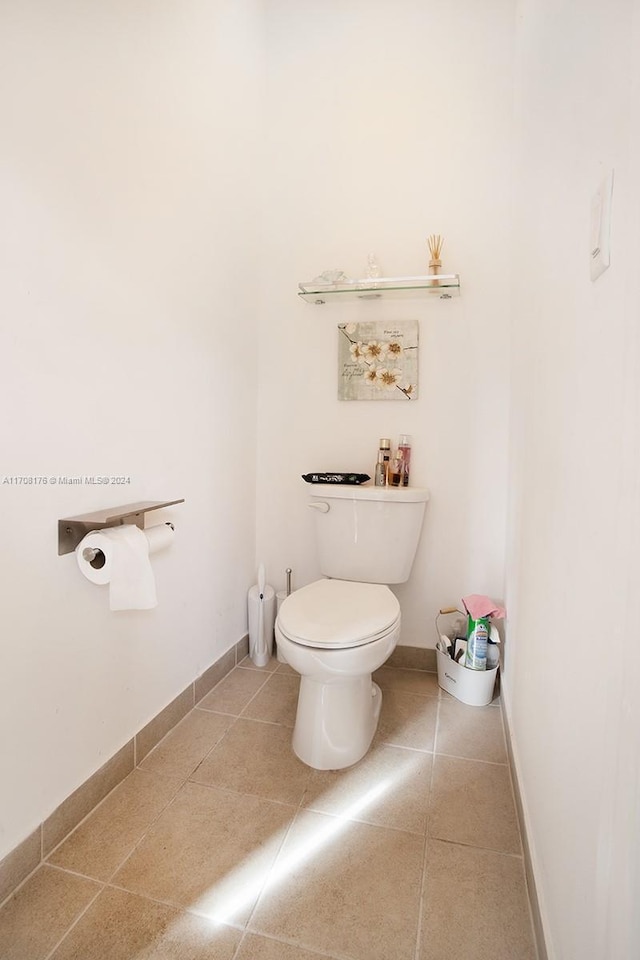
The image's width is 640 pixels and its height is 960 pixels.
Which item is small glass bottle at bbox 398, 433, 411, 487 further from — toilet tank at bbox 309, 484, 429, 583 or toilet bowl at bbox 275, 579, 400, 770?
toilet bowl at bbox 275, 579, 400, 770

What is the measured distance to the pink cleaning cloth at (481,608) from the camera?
176 cm

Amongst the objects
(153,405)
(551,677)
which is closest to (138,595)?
(153,405)

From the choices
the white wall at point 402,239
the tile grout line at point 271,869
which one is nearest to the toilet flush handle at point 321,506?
the white wall at point 402,239

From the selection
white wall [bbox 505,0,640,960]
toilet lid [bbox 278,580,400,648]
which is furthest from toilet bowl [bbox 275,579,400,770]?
white wall [bbox 505,0,640,960]

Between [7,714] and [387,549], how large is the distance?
1.24 m

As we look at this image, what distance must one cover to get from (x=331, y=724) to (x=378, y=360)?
53.1 inches

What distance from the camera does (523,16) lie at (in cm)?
160

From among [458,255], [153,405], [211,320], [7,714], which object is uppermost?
[458,255]

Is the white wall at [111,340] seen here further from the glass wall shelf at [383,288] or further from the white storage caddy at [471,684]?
the white storage caddy at [471,684]

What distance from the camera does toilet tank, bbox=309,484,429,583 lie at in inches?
70.6

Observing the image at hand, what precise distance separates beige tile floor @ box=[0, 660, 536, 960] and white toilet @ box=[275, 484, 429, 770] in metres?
0.10

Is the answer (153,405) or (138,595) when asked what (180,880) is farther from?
(153,405)

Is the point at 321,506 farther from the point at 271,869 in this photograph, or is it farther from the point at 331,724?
the point at 271,869

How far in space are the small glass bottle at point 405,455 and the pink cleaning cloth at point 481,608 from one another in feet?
1.66
